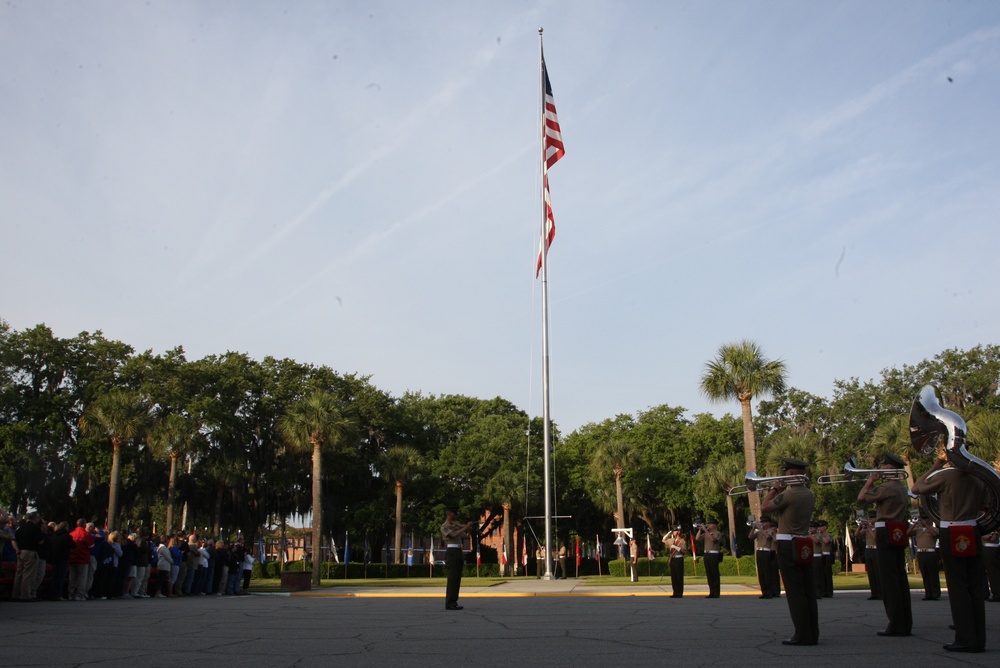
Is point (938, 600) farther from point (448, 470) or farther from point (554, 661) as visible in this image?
point (448, 470)

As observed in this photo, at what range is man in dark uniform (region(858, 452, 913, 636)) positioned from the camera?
880 cm

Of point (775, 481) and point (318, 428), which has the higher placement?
point (318, 428)

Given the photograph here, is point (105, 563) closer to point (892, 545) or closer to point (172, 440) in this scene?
point (892, 545)

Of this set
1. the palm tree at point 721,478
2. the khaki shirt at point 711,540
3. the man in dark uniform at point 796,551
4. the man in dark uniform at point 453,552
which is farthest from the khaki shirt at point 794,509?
the palm tree at point 721,478

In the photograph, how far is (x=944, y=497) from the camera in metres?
7.82

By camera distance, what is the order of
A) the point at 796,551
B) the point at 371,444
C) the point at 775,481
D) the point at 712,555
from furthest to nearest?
the point at 371,444
the point at 712,555
the point at 775,481
the point at 796,551

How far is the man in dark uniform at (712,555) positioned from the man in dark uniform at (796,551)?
948 cm

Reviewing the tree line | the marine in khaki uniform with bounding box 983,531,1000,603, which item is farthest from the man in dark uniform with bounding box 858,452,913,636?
the tree line

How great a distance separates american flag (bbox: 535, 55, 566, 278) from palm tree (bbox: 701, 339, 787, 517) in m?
12.3

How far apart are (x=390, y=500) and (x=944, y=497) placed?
5199 cm

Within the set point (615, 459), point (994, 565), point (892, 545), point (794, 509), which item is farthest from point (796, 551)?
point (615, 459)

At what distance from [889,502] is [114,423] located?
133ft

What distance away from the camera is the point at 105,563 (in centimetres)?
1944

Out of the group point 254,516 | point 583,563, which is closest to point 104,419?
point 254,516
